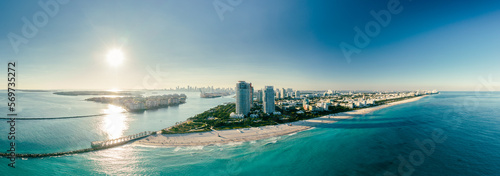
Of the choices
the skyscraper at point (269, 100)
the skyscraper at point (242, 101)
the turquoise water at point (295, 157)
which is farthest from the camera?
the skyscraper at point (269, 100)

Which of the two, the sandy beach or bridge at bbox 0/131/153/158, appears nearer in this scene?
bridge at bbox 0/131/153/158

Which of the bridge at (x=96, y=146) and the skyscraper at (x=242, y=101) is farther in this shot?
the skyscraper at (x=242, y=101)

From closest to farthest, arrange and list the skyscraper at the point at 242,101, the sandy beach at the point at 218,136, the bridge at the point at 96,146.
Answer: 1. the bridge at the point at 96,146
2. the sandy beach at the point at 218,136
3. the skyscraper at the point at 242,101

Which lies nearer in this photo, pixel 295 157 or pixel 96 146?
pixel 295 157

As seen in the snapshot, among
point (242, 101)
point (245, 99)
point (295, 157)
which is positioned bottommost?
point (295, 157)

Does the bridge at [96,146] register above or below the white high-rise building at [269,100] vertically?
below

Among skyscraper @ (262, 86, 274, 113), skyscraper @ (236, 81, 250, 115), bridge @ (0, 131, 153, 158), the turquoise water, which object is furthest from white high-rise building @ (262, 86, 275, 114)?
bridge @ (0, 131, 153, 158)

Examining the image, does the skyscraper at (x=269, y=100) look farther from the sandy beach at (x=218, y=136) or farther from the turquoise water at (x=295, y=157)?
the turquoise water at (x=295, y=157)

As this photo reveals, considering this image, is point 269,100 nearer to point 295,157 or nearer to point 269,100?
point 269,100

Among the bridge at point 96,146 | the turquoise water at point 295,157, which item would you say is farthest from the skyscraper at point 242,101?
the bridge at point 96,146

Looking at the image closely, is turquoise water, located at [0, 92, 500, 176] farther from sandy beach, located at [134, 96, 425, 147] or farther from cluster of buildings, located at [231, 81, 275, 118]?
cluster of buildings, located at [231, 81, 275, 118]

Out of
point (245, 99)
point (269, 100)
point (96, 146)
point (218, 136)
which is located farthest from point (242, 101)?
point (96, 146)
